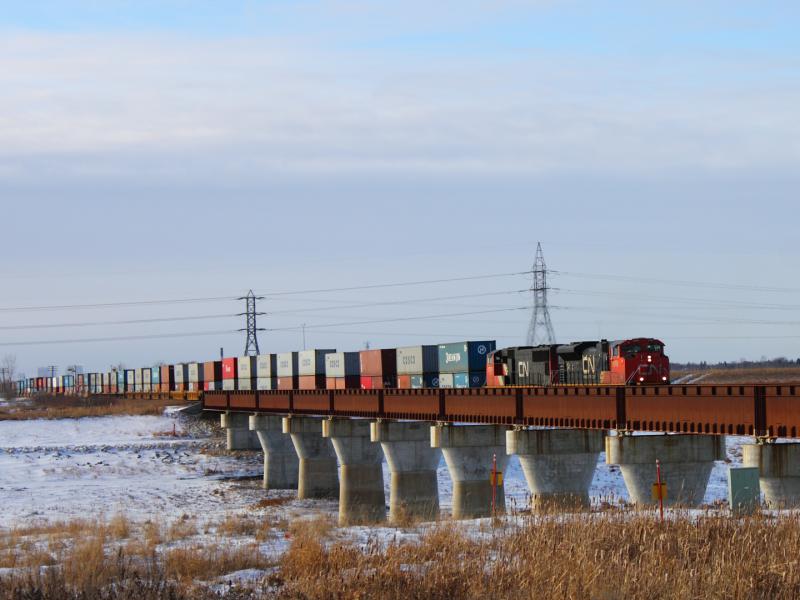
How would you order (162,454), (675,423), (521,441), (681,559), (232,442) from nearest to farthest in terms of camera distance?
(681,559) → (675,423) → (521,441) → (162,454) → (232,442)

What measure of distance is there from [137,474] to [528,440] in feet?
125

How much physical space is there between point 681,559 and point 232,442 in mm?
71312

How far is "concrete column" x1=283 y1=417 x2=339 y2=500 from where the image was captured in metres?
64.4

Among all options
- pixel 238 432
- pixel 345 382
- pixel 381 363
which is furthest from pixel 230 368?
pixel 381 363

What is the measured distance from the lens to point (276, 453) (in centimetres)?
7162

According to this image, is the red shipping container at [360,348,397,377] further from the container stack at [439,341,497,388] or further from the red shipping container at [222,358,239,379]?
the red shipping container at [222,358,239,379]

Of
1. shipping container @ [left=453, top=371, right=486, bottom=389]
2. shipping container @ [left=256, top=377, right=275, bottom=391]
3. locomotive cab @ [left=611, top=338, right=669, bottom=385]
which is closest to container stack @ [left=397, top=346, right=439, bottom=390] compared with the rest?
shipping container @ [left=453, top=371, right=486, bottom=389]

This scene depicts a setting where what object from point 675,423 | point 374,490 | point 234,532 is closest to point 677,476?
point 675,423

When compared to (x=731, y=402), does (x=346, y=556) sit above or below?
below

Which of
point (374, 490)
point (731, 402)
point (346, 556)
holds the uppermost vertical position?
point (731, 402)

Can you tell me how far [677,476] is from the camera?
3384cm

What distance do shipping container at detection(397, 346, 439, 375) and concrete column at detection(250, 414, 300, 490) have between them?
977 cm

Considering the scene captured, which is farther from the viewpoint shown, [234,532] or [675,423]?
[675,423]

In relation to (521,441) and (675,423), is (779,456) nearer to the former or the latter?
(675,423)
